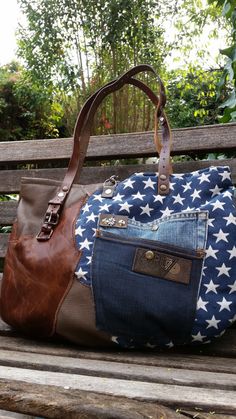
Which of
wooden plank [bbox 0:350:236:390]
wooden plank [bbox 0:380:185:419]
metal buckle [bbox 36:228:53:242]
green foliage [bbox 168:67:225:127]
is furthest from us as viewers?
green foliage [bbox 168:67:225:127]

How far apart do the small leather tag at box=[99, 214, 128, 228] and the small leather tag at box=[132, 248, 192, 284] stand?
90 mm

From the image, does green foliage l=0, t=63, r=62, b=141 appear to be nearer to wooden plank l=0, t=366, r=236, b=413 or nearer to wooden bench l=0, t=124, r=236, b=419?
wooden bench l=0, t=124, r=236, b=419

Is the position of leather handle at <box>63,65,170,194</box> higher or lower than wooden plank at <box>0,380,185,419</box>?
higher

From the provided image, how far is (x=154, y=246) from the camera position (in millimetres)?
1013

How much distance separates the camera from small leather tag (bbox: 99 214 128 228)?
1068 millimetres

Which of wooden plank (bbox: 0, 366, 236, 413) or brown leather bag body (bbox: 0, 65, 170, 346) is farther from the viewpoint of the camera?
brown leather bag body (bbox: 0, 65, 170, 346)

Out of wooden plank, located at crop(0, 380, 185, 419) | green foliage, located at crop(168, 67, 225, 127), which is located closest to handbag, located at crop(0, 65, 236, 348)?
wooden plank, located at crop(0, 380, 185, 419)

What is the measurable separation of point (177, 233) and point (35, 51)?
561cm

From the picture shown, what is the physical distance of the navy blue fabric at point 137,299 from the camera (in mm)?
995

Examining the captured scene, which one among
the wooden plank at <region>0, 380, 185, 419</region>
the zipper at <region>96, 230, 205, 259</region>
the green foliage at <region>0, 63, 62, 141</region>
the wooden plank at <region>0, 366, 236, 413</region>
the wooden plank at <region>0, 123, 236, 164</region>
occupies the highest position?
the green foliage at <region>0, 63, 62, 141</region>

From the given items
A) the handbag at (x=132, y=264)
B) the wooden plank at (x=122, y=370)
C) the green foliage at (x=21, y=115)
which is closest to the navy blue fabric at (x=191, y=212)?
the handbag at (x=132, y=264)

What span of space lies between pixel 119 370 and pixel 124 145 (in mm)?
759

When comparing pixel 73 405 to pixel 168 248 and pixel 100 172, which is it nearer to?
pixel 168 248

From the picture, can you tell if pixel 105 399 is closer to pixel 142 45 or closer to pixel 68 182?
pixel 68 182
